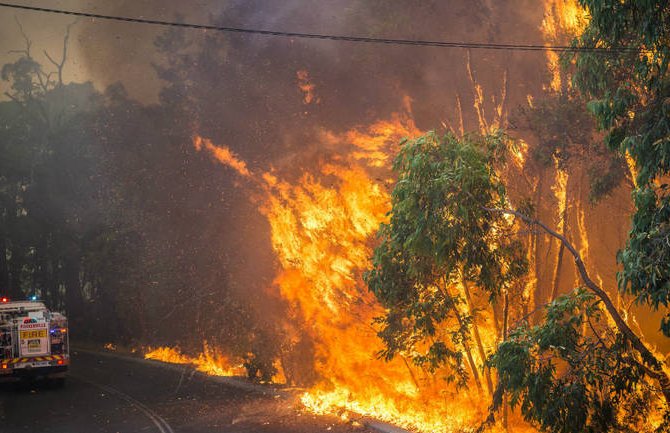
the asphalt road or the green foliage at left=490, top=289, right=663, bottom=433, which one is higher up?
the green foliage at left=490, top=289, right=663, bottom=433

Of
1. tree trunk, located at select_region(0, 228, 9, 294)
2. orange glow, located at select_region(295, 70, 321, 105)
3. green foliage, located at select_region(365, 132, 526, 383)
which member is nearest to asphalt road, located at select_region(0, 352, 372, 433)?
green foliage, located at select_region(365, 132, 526, 383)

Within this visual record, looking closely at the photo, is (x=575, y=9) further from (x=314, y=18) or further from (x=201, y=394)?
(x=201, y=394)

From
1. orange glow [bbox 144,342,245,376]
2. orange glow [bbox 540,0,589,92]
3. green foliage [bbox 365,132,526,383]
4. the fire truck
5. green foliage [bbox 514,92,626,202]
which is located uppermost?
orange glow [bbox 540,0,589,92]

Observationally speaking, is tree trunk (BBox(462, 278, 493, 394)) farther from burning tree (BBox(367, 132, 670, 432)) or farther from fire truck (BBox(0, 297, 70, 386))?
fire truck (BBox(0, 297, 70, 386))

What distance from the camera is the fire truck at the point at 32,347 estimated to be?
20.1 meters

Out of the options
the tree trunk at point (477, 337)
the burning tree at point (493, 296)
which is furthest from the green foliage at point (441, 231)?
the tree trunk at point (477, 337)

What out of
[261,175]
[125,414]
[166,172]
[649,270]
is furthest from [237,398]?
[166,172]

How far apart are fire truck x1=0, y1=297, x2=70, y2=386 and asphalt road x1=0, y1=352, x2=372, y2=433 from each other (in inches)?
22.7

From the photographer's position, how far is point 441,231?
872cm

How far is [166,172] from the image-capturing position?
2967 cm

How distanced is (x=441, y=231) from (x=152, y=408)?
9957 mm

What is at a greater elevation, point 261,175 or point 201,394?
point 261,175

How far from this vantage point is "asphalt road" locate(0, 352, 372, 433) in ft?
43.2

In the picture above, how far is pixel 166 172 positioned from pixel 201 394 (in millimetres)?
14683
